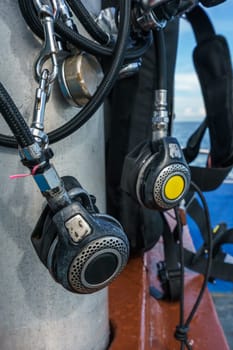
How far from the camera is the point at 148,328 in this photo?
1.96 ft

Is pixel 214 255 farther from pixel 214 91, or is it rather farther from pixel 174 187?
pixel 174 187

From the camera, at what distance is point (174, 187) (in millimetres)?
379

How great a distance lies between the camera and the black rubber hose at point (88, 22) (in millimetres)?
325

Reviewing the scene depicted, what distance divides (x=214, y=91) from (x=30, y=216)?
0.51 m

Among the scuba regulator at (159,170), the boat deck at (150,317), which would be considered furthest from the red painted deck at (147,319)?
the scuba regulator at (159,170)

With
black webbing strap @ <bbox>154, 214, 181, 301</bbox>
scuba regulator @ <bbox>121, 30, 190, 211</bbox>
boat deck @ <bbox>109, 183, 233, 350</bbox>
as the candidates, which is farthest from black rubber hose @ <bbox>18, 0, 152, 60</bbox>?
black webbing strap @ <bbox>154, 214, 181, 301</bbox>

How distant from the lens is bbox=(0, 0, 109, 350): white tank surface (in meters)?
0.32

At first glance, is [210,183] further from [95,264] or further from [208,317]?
[95,264]

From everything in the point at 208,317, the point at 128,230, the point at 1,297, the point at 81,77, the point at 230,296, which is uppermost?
the point at 81,77

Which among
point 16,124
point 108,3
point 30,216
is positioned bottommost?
point 30,216

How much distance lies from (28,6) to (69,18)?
0.04 m

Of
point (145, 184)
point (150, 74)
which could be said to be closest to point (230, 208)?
point (150, 74)

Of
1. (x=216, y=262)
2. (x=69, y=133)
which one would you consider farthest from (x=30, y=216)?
(x=216, y=262)

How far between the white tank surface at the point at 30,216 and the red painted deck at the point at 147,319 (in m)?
0.11
